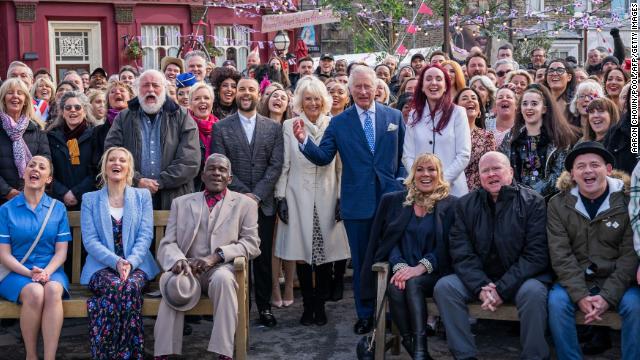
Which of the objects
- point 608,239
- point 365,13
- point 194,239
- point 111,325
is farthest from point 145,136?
point 365,13

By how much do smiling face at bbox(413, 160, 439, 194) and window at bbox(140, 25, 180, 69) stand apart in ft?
59.4

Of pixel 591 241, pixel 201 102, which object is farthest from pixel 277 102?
pixel 591 241

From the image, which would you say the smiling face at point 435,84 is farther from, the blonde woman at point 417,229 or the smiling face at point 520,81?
the smiling face at point 520,81

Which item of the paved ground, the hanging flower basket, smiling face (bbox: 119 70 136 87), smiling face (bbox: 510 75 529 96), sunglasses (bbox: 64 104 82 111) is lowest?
the paved ground

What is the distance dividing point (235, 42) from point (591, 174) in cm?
1997

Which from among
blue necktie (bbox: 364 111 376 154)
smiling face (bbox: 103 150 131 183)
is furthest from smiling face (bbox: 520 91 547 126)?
smiling face (bbox: 103 150 131 183)

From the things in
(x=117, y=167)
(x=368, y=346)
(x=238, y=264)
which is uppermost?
(x=117, y=167)

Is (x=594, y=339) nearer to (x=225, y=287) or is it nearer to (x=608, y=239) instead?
(x=608, y=239)

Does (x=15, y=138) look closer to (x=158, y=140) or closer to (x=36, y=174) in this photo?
(x=36, y=174)

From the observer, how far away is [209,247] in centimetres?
638

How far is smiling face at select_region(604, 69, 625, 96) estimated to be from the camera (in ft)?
28.4

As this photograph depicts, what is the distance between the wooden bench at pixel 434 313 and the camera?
559 cm

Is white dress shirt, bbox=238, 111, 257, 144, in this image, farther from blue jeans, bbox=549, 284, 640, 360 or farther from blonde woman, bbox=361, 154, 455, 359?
blue jeans, bbox=549, 284, 640, 360

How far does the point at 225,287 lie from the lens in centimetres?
593
